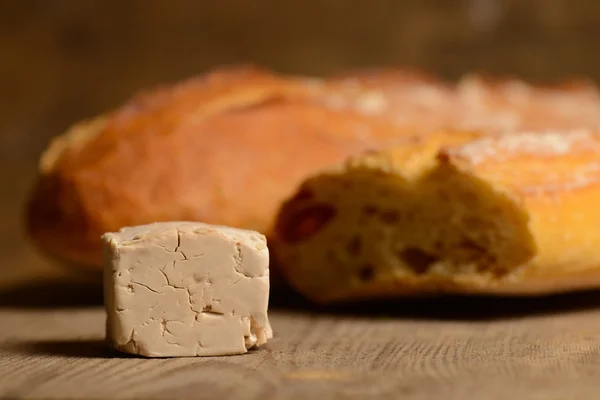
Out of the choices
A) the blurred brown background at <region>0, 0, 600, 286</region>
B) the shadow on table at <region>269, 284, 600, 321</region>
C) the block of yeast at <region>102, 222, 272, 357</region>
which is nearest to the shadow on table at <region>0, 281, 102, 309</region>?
the shadow on table at <region>269, 284, 600, 321</region>

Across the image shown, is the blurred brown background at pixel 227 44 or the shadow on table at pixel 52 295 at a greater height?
the blurred brown background at pixel 227 44

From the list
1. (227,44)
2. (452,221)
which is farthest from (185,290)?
(227,44)

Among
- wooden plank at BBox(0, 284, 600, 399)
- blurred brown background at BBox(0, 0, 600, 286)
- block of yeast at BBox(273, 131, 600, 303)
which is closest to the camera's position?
wooden plank at BBox(0, 284, 600, 399)

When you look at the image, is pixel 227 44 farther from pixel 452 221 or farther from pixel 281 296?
pixel 452 221

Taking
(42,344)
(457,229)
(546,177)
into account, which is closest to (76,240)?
(42,344)

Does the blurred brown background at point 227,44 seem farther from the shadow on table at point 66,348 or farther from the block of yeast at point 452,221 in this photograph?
the shadow on table at point 66,348

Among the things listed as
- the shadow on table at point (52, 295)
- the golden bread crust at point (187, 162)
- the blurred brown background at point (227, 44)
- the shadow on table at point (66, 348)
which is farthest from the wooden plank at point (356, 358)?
the blurred brown background at point (227, 44)

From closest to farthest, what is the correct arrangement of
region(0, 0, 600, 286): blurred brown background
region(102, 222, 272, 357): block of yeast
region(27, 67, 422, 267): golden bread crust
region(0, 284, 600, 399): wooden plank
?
1. region(0, 284, 600, 399): wooden plank
2. region(102, 222, 272, 357): block of yeast
3. region(27, 67, 422, 267): golden bread crust
4. region(0, 0, 600, 286): blurred brown background

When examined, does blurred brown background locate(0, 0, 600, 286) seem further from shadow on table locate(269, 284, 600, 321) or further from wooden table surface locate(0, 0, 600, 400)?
shadow on table locate(269, 284, 600, 321)
